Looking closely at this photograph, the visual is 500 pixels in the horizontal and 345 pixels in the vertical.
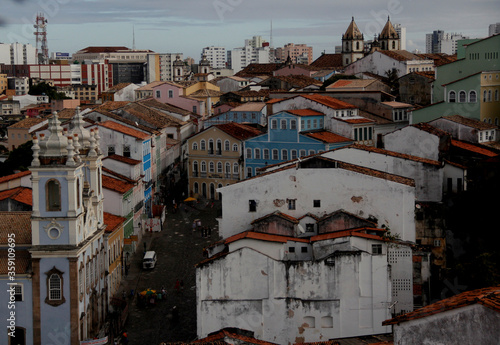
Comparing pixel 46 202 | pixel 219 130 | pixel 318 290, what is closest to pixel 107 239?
pixel 46 202

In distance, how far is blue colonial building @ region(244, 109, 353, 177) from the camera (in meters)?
52.3

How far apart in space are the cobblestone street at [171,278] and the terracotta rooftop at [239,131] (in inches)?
219

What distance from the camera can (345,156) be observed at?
36469mm

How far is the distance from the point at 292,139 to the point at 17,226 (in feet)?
87.8

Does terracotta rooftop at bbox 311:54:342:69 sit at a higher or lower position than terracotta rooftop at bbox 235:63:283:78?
higher

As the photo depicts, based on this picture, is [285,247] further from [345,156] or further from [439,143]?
[439,143]

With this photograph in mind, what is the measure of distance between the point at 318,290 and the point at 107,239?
1043 cm

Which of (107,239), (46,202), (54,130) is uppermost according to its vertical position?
(54,130)

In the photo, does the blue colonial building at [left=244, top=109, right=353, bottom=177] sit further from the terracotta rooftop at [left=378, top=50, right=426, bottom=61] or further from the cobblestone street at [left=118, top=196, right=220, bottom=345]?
the terracotta rooftop at [left=378, top=50, right=426, bottom=61]

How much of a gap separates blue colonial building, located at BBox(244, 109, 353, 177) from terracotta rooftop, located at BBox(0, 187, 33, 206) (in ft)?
68.9

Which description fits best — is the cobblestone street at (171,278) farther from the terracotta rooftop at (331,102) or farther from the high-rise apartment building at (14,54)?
the high-rise apartment building at (14,54)

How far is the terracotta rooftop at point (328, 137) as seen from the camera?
51875mm

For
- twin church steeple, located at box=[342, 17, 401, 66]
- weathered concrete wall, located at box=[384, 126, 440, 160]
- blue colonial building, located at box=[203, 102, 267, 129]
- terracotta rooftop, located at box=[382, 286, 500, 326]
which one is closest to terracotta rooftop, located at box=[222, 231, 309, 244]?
weathered concrete wall, located at box=[384, 126, 440, 160]

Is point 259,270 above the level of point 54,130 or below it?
below
